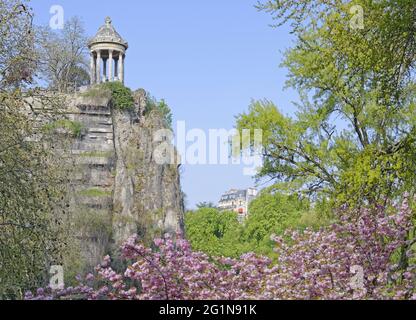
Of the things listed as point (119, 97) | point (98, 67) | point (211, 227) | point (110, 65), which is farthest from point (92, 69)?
point (211, 227)

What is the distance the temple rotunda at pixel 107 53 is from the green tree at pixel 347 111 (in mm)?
26237

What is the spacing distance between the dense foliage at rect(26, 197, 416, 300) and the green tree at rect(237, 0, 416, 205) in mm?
2014

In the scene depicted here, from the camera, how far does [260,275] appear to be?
34.5ft

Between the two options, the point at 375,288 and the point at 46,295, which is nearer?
the point at 46,295

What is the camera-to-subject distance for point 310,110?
2073 cm

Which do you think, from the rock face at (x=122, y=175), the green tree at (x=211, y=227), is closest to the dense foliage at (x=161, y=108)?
the rock face at (x=122, y=175)

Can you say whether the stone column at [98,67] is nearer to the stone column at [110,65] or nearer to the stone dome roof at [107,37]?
the stone column at [110,65]

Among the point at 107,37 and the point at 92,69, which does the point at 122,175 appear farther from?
the point at 107,37

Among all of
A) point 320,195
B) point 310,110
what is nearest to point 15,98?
point 320,195

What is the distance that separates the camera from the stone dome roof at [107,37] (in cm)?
4531

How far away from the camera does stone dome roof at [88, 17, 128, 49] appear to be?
4531 centimetres

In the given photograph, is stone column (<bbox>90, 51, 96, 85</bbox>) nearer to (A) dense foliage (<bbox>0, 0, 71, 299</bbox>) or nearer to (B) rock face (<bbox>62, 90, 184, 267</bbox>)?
(B) rock face (<bbox>62, 90, 184, 267</bbox>)
